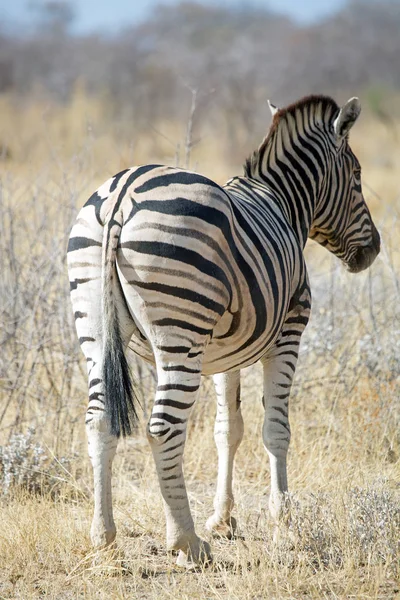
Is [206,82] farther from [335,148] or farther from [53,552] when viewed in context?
[53,552]

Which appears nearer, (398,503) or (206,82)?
(398,503)

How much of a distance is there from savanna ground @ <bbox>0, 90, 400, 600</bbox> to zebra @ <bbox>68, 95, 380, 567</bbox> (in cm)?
25

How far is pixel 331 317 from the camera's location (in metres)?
6.39

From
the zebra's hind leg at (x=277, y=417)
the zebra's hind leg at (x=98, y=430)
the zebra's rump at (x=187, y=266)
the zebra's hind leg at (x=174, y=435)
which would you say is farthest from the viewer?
the zebra's hind leg at (x=277, y=417)

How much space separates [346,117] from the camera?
510 centimetres

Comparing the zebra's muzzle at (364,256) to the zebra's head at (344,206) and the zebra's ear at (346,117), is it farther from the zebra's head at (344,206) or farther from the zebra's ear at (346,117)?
the zebra's ear at (346,117)

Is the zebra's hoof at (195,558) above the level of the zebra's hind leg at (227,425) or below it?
below

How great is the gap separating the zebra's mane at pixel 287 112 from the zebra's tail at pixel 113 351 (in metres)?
1.49

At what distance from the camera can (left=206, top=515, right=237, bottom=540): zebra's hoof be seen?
4.46 metres

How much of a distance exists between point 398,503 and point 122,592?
1517 millimetres

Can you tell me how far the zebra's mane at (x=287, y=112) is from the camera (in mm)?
4855

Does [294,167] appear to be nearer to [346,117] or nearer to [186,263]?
[346,117]

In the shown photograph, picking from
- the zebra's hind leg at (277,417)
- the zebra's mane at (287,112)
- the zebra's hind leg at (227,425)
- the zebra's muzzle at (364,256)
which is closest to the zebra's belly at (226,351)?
the zebra's hind leg at (277,417)

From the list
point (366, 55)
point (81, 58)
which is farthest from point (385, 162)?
point (81, 58)
